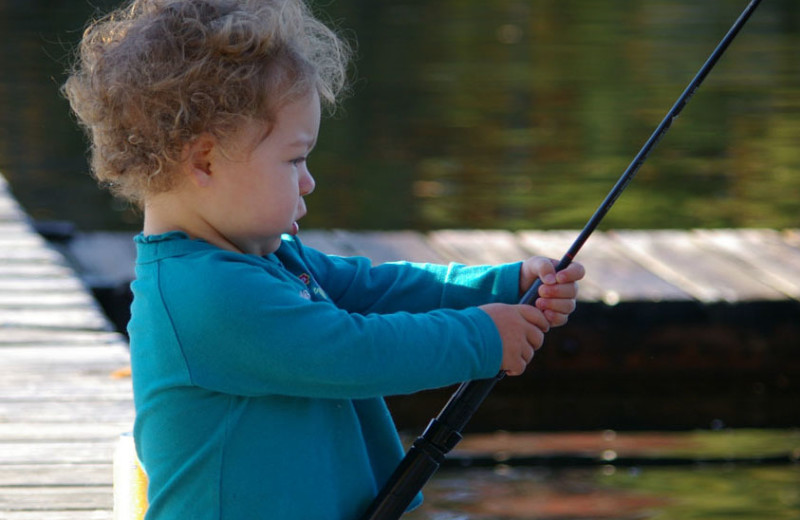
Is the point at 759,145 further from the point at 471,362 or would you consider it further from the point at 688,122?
the point at 471,362

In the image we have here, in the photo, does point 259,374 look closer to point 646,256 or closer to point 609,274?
point 609,274

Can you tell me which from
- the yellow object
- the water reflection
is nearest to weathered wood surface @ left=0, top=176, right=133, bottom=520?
the yellow object

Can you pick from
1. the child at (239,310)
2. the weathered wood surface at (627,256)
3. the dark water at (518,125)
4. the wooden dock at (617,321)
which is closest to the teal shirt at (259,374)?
the child at (239,310)

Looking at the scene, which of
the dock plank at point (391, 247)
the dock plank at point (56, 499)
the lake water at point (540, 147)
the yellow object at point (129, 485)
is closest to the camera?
the yellow object at point (129, 485)

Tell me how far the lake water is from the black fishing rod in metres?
1.54

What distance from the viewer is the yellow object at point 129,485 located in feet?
5.34

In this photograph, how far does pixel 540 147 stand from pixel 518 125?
0.57 m

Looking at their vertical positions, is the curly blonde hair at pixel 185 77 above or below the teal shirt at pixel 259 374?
above

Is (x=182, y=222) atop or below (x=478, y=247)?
atop

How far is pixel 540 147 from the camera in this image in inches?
274

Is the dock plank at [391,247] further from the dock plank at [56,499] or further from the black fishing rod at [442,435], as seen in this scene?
the black fishing rod at [442,435]

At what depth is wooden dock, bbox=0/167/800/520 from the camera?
10.8 ft

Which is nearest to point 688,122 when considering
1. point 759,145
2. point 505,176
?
point 759,145

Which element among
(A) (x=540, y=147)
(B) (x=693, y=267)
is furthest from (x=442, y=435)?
(A) (x=540, y=147)
